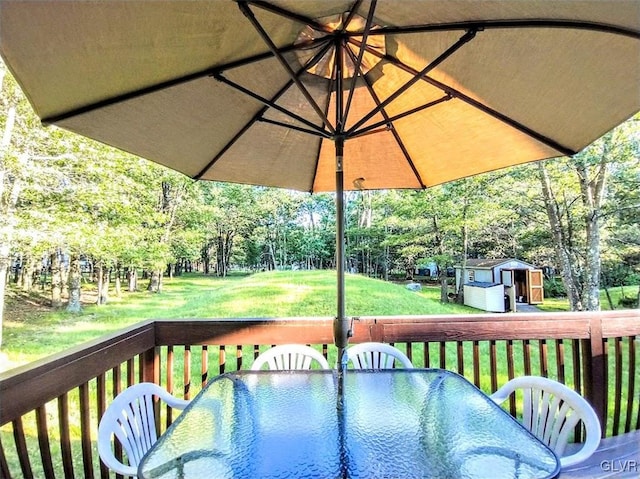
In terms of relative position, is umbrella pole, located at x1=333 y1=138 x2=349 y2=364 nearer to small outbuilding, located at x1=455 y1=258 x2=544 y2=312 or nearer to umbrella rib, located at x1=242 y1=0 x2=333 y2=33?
umbrella rib, located at x1=242 y1=0 x2=333 y2=33

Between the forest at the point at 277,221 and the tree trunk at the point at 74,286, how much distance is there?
4 cm

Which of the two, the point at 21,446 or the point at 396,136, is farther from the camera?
the point at 396,136

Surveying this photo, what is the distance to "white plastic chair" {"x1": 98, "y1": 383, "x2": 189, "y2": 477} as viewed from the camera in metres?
1.26

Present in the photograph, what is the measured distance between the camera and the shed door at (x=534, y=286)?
9.20 m

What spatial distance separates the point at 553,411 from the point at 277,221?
11160mm

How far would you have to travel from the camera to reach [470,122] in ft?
6.19

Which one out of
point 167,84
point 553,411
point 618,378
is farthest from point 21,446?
point 618,378

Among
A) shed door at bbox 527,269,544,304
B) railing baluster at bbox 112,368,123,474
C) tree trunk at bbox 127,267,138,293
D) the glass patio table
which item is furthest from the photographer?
tree trunk at bbox 127,267,138,293

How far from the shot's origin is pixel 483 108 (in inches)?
67.8

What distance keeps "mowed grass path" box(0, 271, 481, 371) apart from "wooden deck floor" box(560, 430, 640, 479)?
4.97 meters

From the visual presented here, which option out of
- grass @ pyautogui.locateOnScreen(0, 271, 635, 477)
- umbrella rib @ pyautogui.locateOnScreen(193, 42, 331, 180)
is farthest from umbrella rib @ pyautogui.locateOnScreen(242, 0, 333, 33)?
grass @ pyautogui.locateOnScreen(0, 271, 635, 477)

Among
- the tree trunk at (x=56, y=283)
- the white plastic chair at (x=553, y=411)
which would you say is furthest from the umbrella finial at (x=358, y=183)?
the tree trunk at (x=56, y=283)

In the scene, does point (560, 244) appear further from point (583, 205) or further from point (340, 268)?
point (340, 268)

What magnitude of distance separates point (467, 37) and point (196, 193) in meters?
10.4
